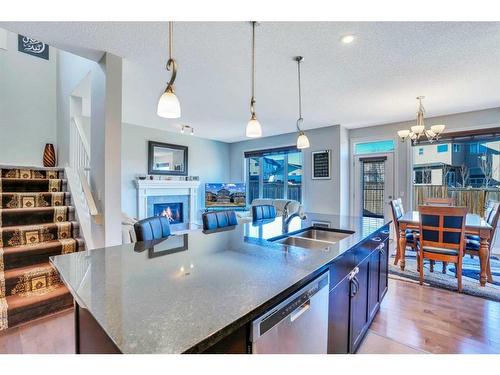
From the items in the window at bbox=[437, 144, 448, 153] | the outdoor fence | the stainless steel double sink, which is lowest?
the stainless steel double sink

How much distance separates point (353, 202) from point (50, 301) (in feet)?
18.0

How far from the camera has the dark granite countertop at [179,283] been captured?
0.68 metres

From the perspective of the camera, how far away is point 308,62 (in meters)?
2.62

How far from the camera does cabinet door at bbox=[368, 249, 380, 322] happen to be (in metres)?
2.05

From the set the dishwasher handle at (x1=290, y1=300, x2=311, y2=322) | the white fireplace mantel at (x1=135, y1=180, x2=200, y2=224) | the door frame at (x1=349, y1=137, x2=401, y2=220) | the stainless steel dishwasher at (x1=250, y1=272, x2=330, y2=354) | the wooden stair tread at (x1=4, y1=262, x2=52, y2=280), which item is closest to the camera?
the stainless steel dishwasher at (x1=250, y1=272, x2=330, y2=354)

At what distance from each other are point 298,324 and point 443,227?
9.23ft

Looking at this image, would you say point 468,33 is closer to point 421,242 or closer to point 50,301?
point 421,242

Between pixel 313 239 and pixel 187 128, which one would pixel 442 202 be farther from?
pixel 187 128

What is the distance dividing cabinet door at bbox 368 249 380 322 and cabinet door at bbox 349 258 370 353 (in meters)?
0.10

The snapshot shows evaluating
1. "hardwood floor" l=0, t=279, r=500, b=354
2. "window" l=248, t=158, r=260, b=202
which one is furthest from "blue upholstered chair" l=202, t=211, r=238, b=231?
"window" l=248, t=158, r=260, b=202

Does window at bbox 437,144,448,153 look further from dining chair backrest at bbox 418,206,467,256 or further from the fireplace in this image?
the fireplace

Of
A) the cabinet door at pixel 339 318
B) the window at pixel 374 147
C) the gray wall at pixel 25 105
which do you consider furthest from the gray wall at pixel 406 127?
the gray wall at pixel 25 105

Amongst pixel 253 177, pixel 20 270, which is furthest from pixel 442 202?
pixel 20 270
